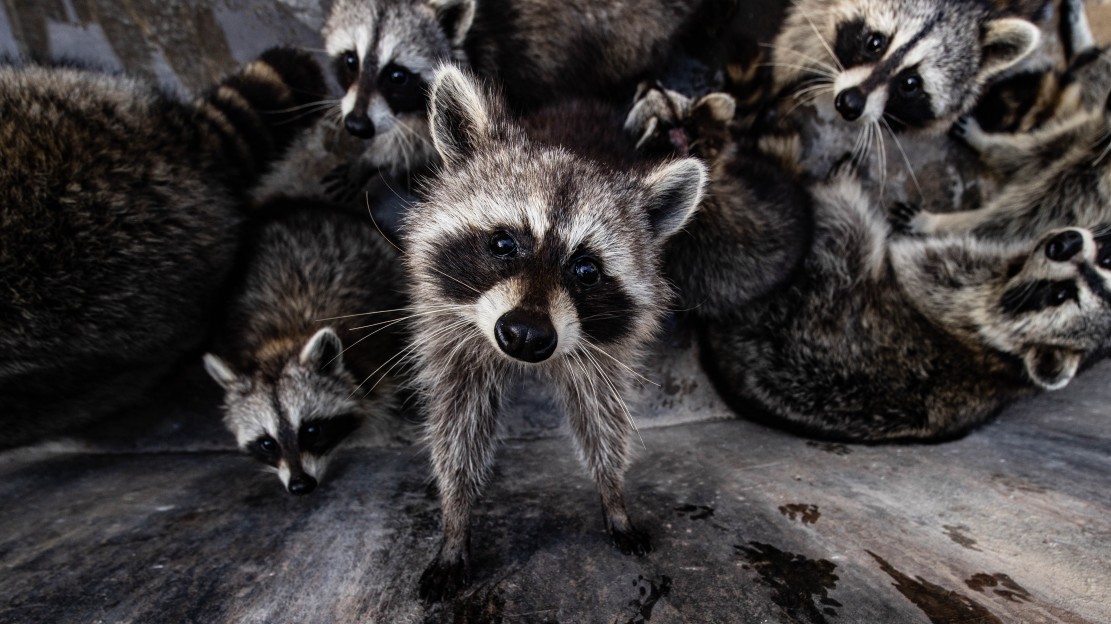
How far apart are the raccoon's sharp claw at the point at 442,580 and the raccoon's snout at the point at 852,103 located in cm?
210

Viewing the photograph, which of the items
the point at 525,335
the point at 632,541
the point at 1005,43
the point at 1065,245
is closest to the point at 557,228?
the point at 525,335

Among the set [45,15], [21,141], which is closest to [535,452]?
[21,141]

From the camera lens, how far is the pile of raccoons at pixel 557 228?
6.06 feet

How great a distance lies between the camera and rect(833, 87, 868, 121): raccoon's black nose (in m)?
2.56

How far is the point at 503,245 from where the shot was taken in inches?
66.5

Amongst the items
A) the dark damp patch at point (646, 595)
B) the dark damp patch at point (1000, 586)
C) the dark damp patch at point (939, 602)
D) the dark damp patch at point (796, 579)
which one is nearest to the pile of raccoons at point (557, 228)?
the dark damp patch at point (646, 595)

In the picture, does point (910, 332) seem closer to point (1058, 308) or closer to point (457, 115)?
point (1058, 308)

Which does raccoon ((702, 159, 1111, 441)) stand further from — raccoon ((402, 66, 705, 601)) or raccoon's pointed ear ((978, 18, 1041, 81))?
raccoon ((402, 66, 705, 601))

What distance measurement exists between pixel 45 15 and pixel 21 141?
1.24 m

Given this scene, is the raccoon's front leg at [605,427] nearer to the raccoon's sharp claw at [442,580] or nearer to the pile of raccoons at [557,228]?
the pile of raccoons at [557,228]

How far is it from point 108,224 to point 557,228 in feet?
4.75

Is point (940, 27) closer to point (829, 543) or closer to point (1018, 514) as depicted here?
point (1018, 514)

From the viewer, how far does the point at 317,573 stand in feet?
5.50

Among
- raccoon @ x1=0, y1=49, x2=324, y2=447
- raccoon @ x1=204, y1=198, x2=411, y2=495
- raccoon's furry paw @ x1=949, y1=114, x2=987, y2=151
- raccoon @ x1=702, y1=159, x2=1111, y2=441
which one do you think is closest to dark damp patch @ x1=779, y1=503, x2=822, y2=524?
raccoon @ x1=702, y1=159, x2=1111, y2=441
